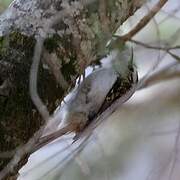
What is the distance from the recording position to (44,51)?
56cm

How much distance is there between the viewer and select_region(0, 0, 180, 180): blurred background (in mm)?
867

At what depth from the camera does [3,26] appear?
1.94ft

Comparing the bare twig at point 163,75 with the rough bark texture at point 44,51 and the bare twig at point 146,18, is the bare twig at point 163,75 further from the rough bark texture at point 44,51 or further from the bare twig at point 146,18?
the rough bark texture at point 44,51

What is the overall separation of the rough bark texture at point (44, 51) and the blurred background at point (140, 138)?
0.22 meters

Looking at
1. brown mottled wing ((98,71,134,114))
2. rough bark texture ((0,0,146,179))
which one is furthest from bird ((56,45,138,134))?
rough bark texture ((0,0,146,179))

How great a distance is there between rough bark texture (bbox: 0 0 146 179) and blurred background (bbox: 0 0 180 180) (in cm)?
22

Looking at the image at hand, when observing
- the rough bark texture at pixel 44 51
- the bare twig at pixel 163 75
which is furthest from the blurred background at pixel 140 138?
the rough bark texture at pixel 44 51

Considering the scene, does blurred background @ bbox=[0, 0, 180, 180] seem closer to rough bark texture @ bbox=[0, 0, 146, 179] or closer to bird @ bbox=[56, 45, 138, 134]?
bird @ bbox=[56, 45, 138, 134]

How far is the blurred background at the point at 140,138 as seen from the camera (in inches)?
34.1

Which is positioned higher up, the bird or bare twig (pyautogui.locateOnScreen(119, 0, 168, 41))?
bare twig (pyautogui.locateOnScreen(119, 0, 168, 41))

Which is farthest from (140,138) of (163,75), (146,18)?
(146,18)

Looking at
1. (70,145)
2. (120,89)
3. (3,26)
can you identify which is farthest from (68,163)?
(3,26)

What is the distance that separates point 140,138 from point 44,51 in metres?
0.99

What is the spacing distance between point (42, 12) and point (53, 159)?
0.34 m
